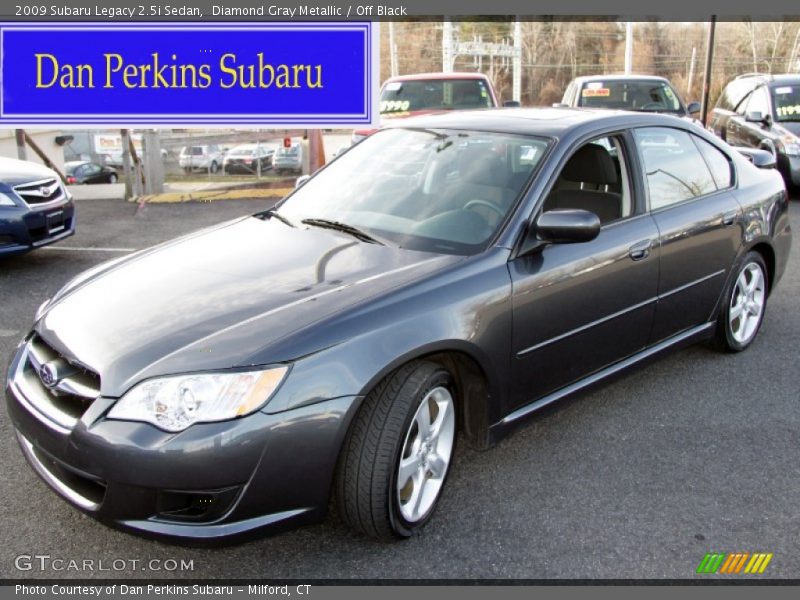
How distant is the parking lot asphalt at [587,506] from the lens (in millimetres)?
2939

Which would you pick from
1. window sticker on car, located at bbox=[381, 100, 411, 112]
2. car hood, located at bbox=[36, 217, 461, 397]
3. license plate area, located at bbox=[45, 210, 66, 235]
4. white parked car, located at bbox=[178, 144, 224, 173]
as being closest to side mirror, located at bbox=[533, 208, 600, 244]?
car hood, located at bbox=[36, 217, 461, 397]

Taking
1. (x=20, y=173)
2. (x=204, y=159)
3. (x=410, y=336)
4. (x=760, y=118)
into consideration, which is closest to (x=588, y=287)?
(x=410, y=336)

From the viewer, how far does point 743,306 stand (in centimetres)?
507

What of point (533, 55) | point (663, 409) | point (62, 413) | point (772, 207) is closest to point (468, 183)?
point (663, 409)

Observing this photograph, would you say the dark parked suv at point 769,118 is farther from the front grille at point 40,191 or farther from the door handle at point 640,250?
the front grille at point 40,191

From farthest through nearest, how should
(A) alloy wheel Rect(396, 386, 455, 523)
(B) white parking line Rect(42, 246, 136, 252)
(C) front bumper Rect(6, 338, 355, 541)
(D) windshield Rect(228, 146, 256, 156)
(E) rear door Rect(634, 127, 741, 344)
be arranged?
1. (D) windshield Rect(228, 146, 256, 156)
2. (B) white parking line Rect(42, 246, 136, 252)
3. (E) rear door Rect(634, 127, 741, 344)
4. (A) alloy wheel Rect(396, 386, 455, 523)
5. (C) front bumper Rect(6, 338, 355, 541)

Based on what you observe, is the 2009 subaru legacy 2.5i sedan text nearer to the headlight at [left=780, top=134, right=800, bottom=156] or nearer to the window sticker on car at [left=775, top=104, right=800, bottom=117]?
the headlight at [left=780, top=134, right=800, bottom=156]

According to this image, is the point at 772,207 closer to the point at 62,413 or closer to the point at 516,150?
the point at 516,150

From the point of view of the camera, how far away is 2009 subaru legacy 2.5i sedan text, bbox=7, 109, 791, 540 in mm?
2645

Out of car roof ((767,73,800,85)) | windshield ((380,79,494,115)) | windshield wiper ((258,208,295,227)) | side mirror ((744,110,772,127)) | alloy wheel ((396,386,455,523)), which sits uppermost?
car roof ((767,73,800,85))

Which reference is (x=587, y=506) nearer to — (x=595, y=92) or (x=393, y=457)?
(x=393, y=457)

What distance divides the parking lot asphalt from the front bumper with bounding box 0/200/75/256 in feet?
10.8

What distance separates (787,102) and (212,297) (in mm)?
10971

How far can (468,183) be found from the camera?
383cm
